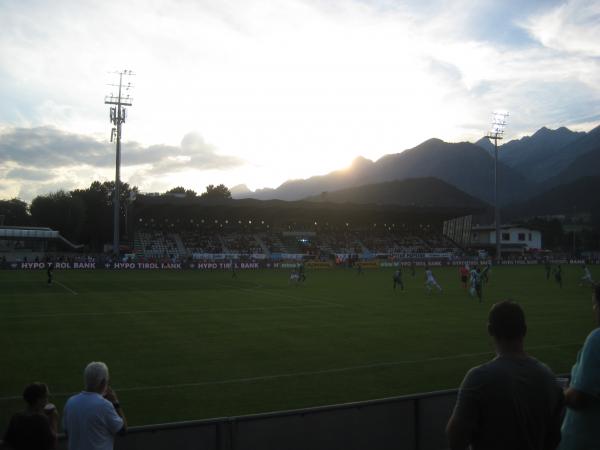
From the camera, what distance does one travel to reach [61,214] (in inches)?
4060

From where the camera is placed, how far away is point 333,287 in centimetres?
3744

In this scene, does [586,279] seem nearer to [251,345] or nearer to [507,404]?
[251,345]

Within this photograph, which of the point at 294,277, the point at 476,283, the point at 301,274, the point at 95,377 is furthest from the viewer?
the point at 301,274

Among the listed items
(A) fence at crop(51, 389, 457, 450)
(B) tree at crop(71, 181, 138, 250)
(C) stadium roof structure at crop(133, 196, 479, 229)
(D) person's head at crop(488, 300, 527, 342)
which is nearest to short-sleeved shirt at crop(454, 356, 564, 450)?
(D) person's head at crop(488, 300, 527, 342)

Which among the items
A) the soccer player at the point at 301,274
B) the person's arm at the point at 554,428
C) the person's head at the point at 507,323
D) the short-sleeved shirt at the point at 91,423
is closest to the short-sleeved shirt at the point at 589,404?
the person's arm at the point at 554,428

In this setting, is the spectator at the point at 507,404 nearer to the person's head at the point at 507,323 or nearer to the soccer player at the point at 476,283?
the person's head at the point at 507,323

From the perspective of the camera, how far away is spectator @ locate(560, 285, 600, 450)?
3.81 meters

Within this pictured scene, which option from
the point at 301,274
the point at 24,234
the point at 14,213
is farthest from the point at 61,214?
the point at 301,274

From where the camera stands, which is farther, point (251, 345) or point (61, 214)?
point (61, 214)

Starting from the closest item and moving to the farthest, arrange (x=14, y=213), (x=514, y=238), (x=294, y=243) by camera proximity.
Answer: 1. (x=294, y=243)
2. (x=514, y=238)
3. (x=14, y=213)

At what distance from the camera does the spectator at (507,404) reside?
342 centimetres

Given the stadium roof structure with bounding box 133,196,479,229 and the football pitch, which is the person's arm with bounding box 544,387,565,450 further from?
the stadium roof structure with bounding box 133,196,479,229

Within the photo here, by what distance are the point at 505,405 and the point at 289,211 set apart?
80194 millimetres

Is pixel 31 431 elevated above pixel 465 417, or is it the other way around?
pixel 465 417
